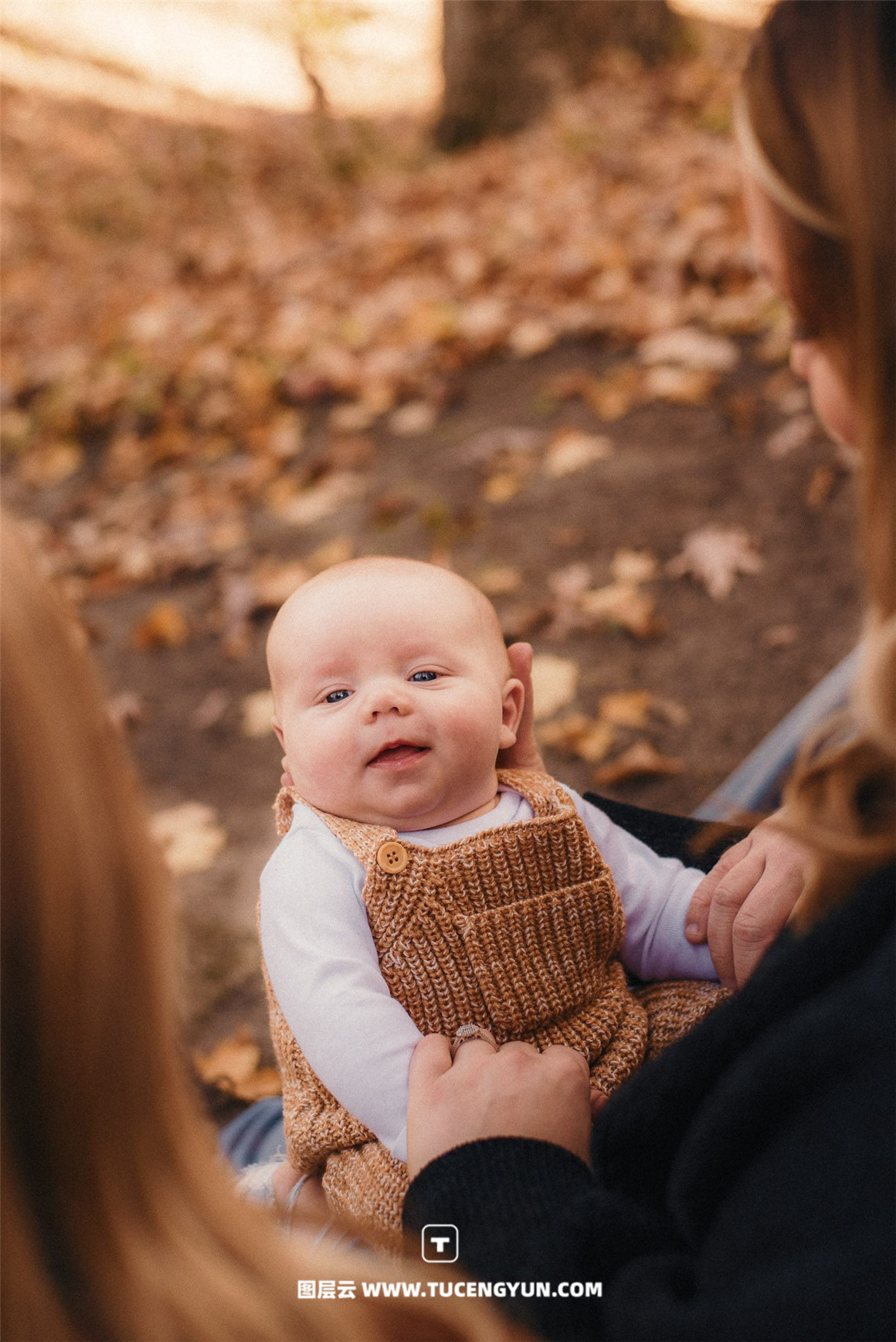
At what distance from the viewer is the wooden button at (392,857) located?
131 cm

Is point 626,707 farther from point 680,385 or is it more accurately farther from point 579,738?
point 680,385

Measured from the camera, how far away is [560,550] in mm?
3555

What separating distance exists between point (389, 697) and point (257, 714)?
1.94 meters

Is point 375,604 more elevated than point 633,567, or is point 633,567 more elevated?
point 633,567

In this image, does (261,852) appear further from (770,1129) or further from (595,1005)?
(770,1129)

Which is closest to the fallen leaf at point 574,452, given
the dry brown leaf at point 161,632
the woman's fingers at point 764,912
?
the dry brown leaf at point 161,632

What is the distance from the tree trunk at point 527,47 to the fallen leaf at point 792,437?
4478 mm

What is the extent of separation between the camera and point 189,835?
9.45 ft

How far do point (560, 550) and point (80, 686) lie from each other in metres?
2.85

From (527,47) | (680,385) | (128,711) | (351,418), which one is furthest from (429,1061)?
(527,47)

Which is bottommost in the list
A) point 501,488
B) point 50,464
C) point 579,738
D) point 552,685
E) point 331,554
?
point 579,738

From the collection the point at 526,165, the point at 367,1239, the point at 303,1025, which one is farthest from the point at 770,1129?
the point at 526,165

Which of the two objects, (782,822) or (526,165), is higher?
(526,165)

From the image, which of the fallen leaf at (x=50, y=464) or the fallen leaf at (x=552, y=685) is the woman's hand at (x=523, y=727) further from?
the fallen leaf at (x=50, y=464)
